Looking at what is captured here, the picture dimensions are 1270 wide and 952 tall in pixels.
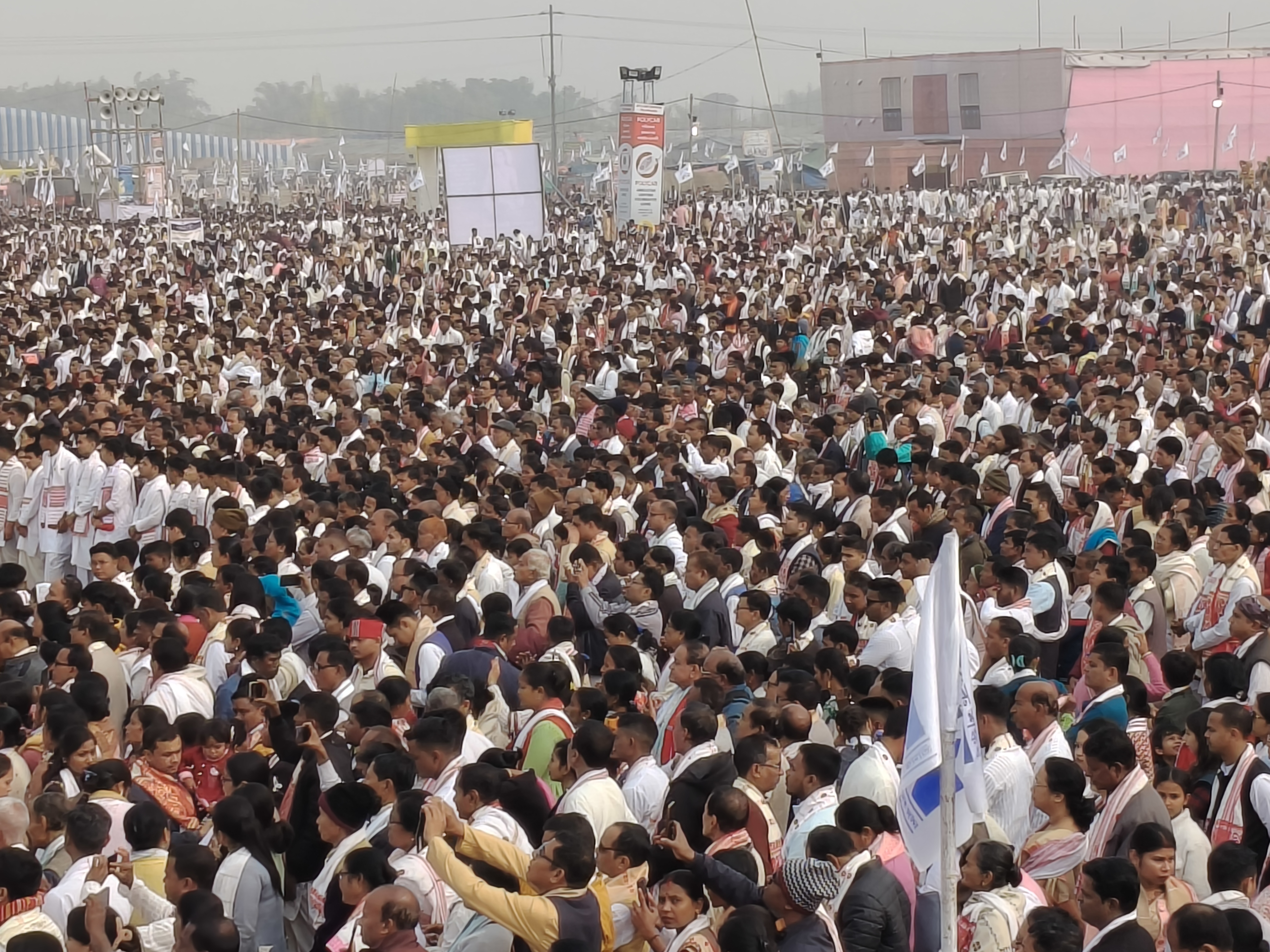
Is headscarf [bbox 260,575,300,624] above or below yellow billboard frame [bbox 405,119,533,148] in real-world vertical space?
below

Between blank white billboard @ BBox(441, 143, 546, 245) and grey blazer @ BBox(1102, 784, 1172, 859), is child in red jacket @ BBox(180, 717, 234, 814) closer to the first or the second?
grey blazer @ BBox(1102, 784, 1172, 859)

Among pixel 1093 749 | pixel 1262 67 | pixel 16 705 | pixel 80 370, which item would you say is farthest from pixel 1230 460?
pixel 1262 67

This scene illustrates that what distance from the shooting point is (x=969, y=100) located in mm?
51844

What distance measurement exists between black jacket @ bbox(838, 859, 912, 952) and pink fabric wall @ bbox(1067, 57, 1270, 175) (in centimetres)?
4783

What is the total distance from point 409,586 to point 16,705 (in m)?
1.89

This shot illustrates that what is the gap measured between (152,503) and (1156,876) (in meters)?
7.38

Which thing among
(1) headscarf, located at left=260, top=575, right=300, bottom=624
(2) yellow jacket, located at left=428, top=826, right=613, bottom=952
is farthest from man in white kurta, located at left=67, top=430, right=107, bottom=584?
(2) yellow jacket, located at left=428, top=826, right=613, bottom=952

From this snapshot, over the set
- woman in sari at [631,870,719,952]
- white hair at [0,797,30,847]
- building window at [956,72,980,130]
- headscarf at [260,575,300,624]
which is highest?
building window at [956,72,980,130]

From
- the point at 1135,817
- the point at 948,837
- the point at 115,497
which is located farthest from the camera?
the point at 115,497

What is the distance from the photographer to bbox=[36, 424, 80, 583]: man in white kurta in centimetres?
1082

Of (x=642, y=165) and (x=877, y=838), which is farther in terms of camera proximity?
(x=642, y=165)

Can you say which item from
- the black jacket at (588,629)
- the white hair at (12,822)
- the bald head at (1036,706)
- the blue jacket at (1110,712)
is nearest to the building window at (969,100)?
the black jacket at (588,629)

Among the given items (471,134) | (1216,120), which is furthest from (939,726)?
(1216,120)

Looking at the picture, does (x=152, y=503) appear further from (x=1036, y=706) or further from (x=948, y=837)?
(x=948, y=837)
